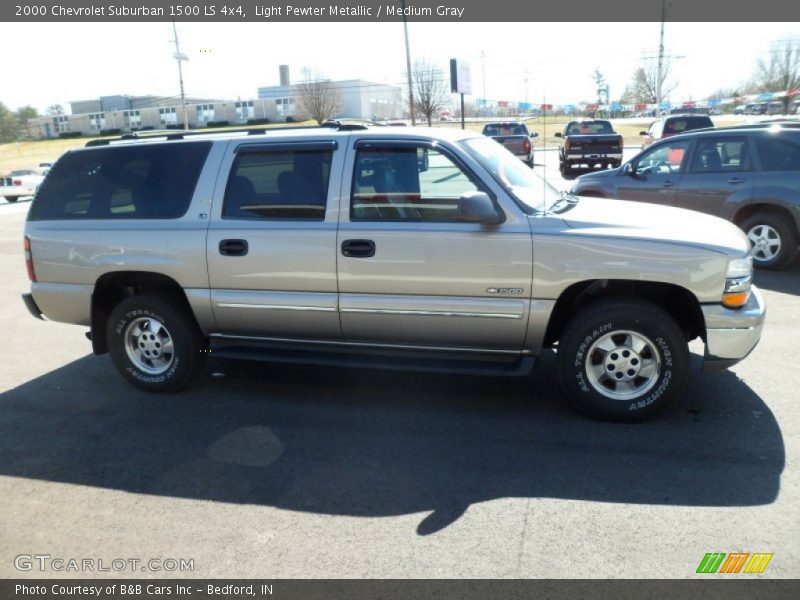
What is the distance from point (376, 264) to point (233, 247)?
1115 millimetres

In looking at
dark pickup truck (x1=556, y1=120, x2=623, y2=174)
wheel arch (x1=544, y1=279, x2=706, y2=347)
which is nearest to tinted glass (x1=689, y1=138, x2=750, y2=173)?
wheel arch (x1=544, y1=279, x2=706, y2=347)

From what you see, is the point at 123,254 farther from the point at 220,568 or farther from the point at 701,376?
the point at 701,376

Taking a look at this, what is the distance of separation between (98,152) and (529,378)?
3.96 meters

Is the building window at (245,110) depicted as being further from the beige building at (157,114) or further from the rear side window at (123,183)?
the rear side window at (123,183)

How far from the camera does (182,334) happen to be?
5.27 metres

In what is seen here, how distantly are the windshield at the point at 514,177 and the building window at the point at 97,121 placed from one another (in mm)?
86292

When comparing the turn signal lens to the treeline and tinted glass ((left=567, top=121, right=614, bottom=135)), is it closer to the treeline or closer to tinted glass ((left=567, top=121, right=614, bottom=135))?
tinted glass ((left=567, top=121, right=614, bottom=135))

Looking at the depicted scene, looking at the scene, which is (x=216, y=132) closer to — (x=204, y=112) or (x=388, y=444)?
(x=388, y=444)

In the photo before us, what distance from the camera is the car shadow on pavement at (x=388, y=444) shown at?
3.77m

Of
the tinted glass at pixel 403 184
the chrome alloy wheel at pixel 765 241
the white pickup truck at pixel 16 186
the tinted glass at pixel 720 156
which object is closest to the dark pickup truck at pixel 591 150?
the tinted glass at pixel 720 156

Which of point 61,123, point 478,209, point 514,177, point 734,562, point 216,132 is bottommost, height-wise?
point 734,562

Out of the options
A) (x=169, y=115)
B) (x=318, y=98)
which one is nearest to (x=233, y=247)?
(x=318, y=98)

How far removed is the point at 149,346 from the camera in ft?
17.9
